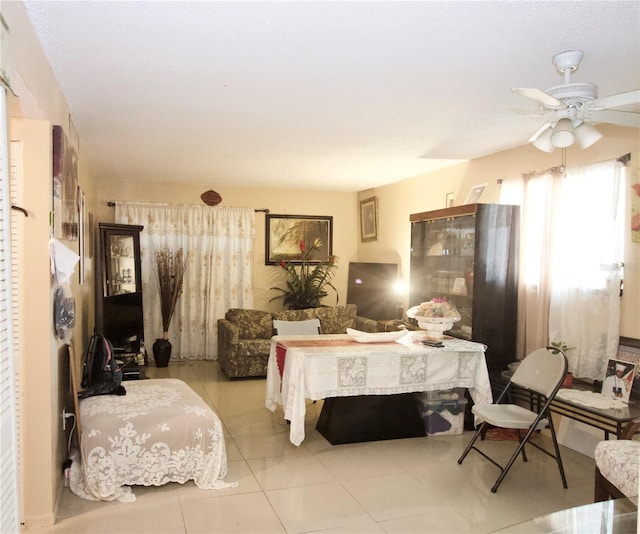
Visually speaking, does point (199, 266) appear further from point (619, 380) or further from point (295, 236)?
point (619, 380)

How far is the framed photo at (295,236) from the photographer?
7.64 metres

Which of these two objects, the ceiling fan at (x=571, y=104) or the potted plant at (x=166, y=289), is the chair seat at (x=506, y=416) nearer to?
the ceiling fan at (x=571, y=104)

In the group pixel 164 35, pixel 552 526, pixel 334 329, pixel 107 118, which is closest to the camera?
pixel 552 526

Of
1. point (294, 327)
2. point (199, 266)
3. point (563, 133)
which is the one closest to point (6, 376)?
point (563, 133)

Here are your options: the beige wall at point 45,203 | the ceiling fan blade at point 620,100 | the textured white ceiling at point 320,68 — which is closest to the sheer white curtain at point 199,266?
the beige wall at point 45,203

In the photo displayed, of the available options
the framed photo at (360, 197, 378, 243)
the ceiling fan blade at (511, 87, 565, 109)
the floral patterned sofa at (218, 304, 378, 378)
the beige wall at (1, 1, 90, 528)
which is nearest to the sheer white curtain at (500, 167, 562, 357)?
the ceiling fan blade at (511, 87, 565, 109)

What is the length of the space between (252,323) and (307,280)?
1.20 metres

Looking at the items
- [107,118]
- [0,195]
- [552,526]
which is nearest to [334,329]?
[107,118]

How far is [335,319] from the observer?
22.0ft

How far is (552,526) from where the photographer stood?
190 cm

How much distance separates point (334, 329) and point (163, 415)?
11.9 feet

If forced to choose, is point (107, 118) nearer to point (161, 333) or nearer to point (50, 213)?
point (50, 213)

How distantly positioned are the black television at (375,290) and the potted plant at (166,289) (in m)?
2.42

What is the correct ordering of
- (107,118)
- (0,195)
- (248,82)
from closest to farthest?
1. (0,195)
2. (248,82)
3. (107,118)
